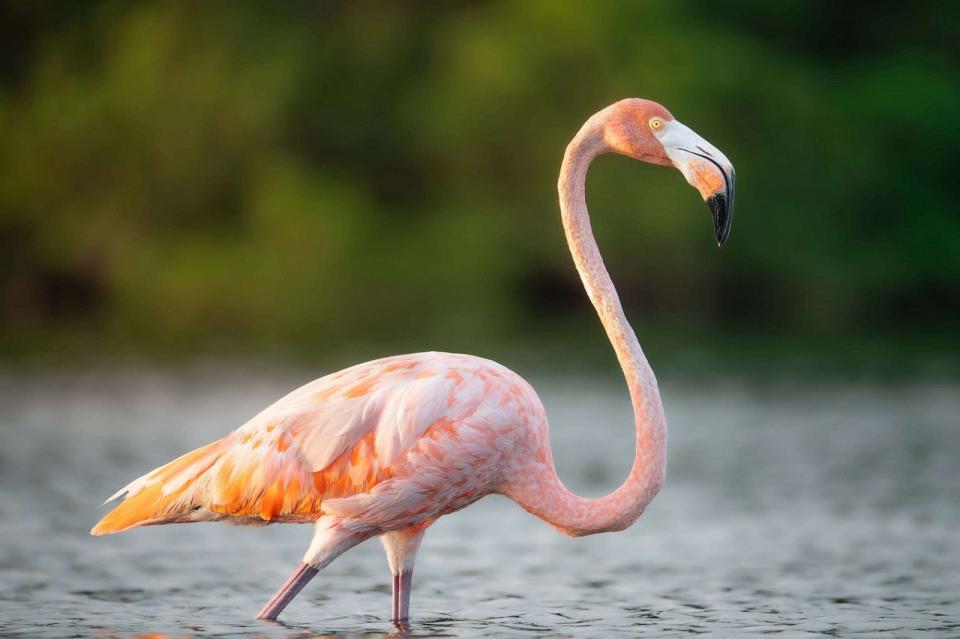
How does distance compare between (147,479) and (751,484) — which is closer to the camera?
(147,479)

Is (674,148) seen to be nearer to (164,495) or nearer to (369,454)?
(369,454)

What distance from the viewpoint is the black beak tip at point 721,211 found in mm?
6203

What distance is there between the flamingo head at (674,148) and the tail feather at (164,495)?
2302mm

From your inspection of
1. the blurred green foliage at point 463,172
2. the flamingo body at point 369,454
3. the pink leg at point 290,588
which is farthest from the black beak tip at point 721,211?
the blurred green foliage at point 463,172

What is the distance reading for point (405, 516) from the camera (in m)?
6.51

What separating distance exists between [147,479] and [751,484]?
7.33m

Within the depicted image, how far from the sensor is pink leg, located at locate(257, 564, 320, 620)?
6.60m

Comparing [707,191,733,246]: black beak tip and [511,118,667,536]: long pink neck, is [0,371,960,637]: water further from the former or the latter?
[707,191,733,246]: black beak tip

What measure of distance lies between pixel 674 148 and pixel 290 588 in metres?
2.54

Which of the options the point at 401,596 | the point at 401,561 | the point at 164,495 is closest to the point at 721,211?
the point at 401,561

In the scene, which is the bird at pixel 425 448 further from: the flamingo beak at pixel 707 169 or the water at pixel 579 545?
the water at pixel 579 545

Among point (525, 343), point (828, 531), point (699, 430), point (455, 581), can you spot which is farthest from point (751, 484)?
point (525, 343)

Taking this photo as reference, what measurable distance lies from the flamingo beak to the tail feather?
2447 millimetres

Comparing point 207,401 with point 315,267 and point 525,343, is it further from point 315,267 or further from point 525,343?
point 315,267
